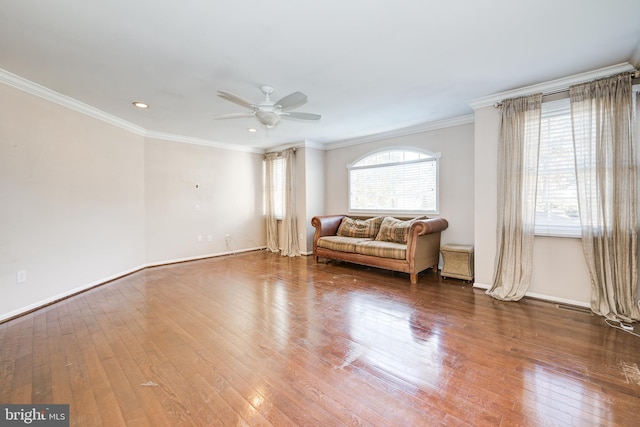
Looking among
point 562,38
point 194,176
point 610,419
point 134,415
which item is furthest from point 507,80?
point 194,176

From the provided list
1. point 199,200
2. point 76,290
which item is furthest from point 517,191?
point 76,290

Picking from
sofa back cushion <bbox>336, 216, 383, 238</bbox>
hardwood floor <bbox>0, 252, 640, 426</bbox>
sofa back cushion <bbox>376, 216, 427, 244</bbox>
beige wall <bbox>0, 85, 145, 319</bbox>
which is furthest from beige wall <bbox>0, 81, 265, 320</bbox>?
sofa back cushion <bbox>376, 216, 427, 244</bbox>

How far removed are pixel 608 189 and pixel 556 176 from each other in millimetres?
457

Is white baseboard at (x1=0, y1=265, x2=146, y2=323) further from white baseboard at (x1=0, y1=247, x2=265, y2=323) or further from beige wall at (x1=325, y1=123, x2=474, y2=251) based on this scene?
beige wall at (x1=325, y1=123, x2=474, y2=251)

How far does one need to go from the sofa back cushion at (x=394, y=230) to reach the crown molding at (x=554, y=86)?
6.33 feet

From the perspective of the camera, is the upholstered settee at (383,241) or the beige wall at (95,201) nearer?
the beige wall at (95,201)

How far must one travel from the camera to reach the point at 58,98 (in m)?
3.37

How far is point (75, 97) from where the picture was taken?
345cm

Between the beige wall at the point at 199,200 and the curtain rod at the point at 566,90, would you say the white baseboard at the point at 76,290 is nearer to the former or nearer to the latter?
the beige wall at the point at 199,200

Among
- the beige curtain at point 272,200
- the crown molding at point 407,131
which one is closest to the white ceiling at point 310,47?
the crown molding at point 407,131

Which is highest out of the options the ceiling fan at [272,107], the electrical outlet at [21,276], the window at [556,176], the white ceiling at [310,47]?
the white ceiling at [310,47]

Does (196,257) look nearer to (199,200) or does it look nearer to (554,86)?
(199,200)

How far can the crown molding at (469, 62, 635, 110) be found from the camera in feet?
9.16

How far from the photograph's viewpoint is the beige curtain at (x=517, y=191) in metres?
3.28
